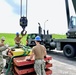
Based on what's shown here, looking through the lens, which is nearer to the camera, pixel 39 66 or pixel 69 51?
pixel 39 66

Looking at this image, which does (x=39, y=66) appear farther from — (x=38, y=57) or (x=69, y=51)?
(x=69, y=51)

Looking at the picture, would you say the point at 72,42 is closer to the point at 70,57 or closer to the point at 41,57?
the point at 70,57

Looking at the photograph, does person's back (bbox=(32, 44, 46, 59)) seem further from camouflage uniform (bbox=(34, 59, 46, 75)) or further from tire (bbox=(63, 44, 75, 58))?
tire (bbox=(63, 44, 75, 58))

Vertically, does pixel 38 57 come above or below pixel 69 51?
above

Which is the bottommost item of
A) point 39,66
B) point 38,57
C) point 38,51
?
point 39,66

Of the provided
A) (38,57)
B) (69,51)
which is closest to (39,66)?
(38,57)

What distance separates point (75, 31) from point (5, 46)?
7.17m

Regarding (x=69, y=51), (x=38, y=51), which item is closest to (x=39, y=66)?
(x=38, y=51)

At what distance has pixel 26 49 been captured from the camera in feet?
23.4

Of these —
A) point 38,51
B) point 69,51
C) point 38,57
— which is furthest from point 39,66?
point 69,51

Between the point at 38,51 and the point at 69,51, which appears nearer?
the point at 38,51

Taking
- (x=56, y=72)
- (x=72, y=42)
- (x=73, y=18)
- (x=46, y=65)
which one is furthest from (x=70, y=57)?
(x=46, y=65)

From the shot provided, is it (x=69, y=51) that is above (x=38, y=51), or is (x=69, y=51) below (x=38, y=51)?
below

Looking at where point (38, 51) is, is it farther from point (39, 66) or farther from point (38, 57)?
point (39, 66)
